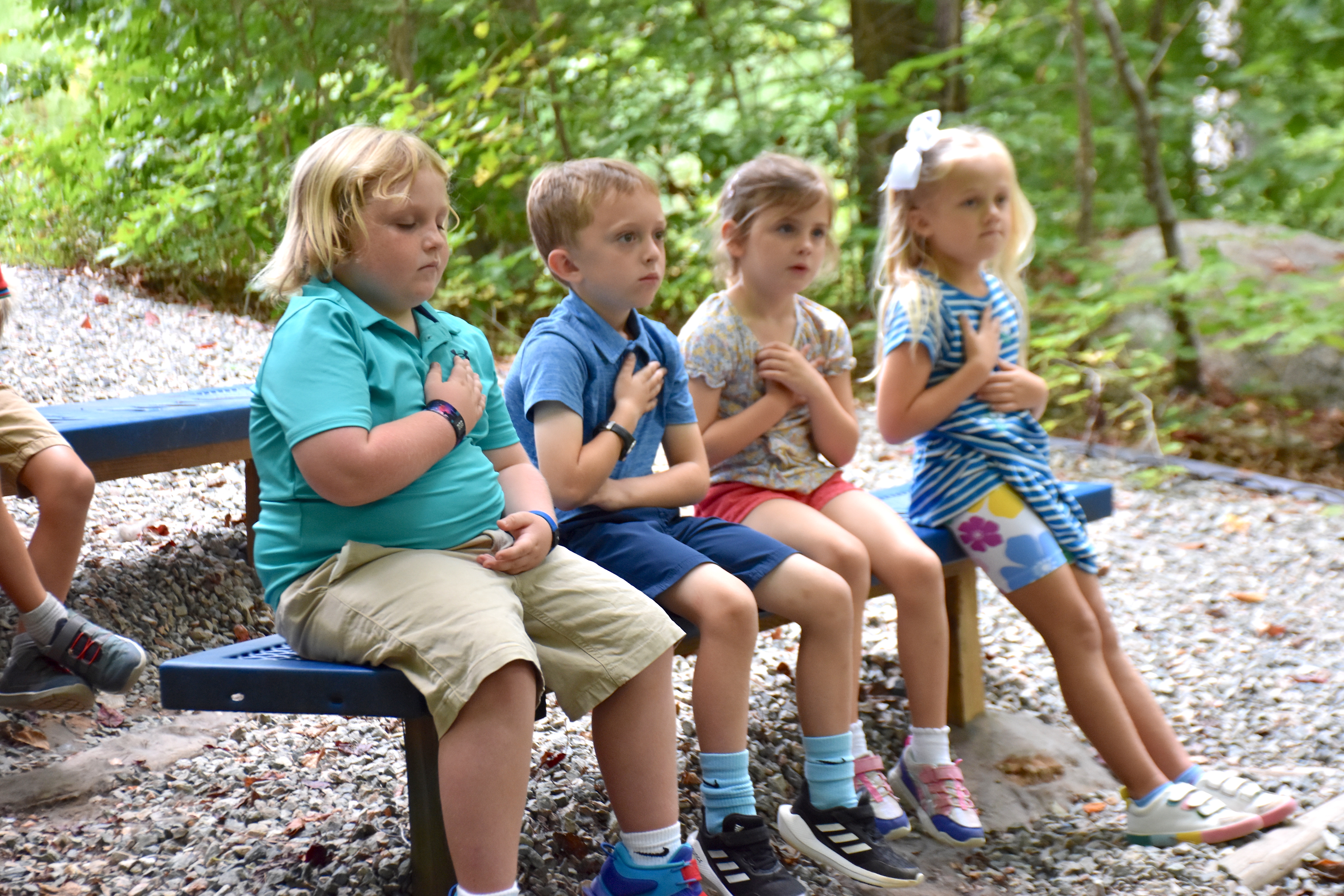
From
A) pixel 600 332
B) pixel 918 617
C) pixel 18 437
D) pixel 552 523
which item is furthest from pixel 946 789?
pixel 18 437

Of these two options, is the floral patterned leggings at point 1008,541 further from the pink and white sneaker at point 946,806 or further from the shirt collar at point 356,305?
the shirt collar at point 356,305

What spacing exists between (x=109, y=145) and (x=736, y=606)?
4327 mm

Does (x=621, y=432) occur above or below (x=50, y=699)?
above

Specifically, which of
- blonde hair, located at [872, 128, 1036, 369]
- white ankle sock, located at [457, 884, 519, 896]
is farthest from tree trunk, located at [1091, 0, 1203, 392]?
white ankle sock, located at [457, 884, 519, 896]

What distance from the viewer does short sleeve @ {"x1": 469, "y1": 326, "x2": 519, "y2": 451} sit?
72.9 inches

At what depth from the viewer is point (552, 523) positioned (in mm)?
1771

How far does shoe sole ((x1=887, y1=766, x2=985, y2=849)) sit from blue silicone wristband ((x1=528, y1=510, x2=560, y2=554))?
0.92m

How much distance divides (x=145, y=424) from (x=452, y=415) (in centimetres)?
134

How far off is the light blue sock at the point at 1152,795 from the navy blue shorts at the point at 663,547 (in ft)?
3.12

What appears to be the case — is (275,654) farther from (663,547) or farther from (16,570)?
(16,570)

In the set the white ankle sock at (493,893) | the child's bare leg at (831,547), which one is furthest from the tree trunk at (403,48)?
the white ankle sock at (493,893)

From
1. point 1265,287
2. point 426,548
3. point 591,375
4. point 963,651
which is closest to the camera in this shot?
point 426,548

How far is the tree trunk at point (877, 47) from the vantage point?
254 inches

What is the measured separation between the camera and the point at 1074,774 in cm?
263
